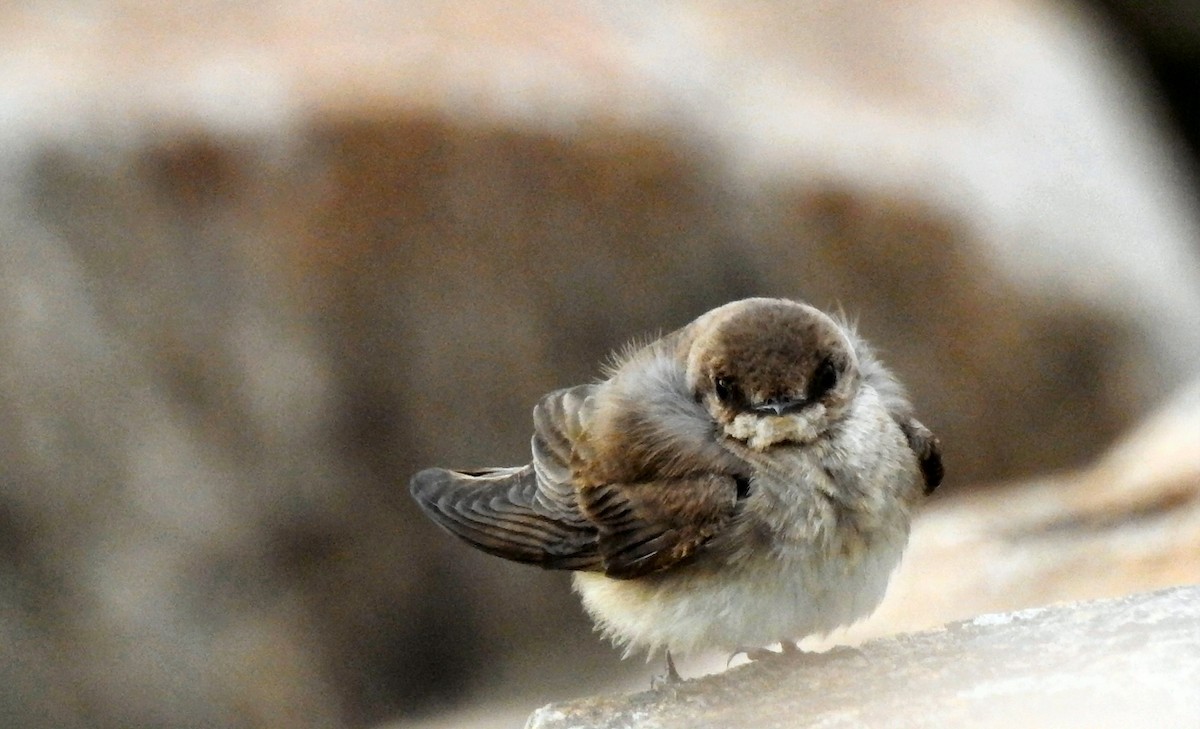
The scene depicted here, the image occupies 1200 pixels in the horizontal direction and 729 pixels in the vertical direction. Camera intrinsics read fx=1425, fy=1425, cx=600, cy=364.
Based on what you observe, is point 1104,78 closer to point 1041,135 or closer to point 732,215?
point 1041,135

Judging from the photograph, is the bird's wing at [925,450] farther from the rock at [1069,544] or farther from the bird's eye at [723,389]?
the rock at [1069,544]

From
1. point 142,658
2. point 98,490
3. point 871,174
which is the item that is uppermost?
point 871,174

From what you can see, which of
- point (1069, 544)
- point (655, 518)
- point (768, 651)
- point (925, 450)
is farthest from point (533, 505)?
point (1069, 544)

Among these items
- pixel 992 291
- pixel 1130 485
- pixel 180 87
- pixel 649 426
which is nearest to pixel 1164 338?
pixel 992 291

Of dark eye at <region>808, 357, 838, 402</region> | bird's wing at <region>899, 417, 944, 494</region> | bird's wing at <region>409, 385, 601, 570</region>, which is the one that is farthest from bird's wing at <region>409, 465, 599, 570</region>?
bird's wing at <region>899, 417, 944, 494</region>

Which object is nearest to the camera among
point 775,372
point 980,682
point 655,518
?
point 980,682

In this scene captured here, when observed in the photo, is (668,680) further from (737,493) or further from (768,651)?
(737,493)

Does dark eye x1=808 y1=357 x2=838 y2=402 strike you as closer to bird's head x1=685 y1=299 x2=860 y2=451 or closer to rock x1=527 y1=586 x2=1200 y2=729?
bird's head x1=685 y1=299 x2=860 y2=451
